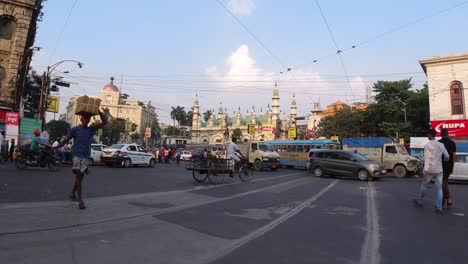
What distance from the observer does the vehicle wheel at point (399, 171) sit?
26.2m

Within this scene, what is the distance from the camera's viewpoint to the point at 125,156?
26.1 metres

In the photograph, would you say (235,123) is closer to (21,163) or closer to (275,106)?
(275,106)

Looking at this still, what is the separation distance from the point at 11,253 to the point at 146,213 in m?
3.26

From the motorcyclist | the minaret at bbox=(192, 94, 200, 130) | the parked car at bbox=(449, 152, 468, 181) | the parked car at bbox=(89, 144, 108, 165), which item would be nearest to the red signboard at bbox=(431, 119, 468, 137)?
the parked car at bbox=(449, 152, 468, 181)

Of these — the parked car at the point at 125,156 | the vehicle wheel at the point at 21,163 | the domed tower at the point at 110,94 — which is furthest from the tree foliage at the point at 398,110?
the domed tower at the point at 110,94

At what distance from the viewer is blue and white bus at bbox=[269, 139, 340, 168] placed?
3306 centimetres

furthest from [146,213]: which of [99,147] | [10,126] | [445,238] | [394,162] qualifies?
[10,126]

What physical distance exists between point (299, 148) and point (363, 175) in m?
13.6

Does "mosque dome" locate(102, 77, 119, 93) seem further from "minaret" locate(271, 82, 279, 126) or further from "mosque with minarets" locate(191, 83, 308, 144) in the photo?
A: "minaret" locate(271, 82, 279, 126)

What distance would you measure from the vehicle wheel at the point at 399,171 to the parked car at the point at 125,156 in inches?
722

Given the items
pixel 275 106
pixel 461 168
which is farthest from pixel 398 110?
pixel 275 106

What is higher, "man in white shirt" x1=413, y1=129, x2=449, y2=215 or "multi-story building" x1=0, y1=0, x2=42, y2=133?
"multi-story building" x1=0, y1=0, x2=42, y2=133

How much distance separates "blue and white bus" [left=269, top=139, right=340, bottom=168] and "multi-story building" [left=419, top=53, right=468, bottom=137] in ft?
52.6

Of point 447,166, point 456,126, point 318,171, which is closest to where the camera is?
point 447,166
